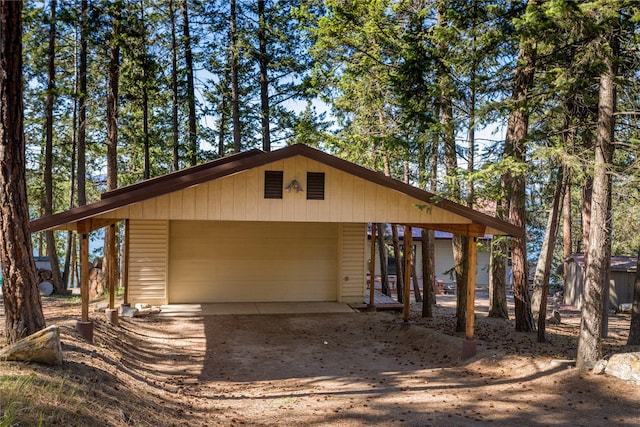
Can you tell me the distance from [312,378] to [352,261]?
6759 mm

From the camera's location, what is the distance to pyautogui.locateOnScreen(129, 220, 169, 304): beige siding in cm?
1326

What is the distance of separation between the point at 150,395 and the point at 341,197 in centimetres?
472

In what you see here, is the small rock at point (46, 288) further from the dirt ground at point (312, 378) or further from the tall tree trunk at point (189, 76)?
the tall tree trunk at point (189, 76)

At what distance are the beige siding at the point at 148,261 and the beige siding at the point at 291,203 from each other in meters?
5.10

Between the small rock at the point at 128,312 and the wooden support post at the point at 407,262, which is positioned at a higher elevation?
the wooden support post at the point at 407,262

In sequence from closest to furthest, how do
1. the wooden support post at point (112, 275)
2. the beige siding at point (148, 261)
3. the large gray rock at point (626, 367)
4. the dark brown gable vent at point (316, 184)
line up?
the large gray rock at point (626, 367) < the dark brown gable vent at point (316, 184) < the wooden support post at point (112, 275) < the beige siding at point (148, 261)

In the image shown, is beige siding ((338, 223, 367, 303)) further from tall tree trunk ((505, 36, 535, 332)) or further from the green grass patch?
the green grass patch

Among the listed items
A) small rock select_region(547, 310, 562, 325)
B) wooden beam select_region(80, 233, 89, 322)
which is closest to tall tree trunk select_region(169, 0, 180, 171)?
wooden beam select_region(80, 233, 89, 322)

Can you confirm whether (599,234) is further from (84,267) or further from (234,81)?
(234,81)

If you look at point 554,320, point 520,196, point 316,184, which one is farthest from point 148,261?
point 554,320

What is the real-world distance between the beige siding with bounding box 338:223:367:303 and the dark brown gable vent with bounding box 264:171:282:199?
18.4 ft

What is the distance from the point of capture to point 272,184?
909cm

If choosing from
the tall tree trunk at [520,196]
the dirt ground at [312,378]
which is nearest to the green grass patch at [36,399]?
the dirt ground at [312,378]

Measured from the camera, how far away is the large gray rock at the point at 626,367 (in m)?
6.97
